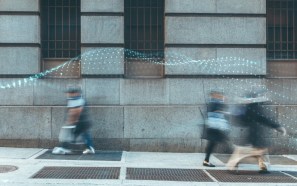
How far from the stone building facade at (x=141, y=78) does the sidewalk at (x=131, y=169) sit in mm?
615

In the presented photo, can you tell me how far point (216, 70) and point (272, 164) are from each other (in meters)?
3.43

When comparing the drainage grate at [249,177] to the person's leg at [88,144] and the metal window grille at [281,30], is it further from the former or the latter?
the metal window grille at [281,30]

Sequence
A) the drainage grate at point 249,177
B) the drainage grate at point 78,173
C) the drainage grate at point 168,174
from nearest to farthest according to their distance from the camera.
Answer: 1. the drainage grate at point 78,173
2. the drainage grate at point 168,174
3. the drainage grate at point 249,177

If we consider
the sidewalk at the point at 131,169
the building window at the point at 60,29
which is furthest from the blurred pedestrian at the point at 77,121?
the building window at the point at 60,29

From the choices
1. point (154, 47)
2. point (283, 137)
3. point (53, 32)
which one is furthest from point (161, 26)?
point (283, 137)

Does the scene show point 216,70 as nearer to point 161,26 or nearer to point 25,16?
point 161,26

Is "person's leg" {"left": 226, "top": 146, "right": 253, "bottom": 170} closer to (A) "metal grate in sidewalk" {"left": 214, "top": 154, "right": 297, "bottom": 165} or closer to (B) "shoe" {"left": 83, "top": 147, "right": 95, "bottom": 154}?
(A) "metal grate in sidewalk" {"left": 214, "top": 154, "right": 297, "bottom": 165}

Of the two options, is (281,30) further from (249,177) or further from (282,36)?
(249,177)

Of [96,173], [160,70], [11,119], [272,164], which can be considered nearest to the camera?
[96,173]

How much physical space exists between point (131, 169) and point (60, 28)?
18.9ft

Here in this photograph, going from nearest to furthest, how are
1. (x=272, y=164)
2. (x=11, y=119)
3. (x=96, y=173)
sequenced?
(x=96, y=173) → (x=272, y=164) → (x=11, y=119)

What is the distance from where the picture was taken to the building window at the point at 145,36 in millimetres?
14469

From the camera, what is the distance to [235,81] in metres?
14.2

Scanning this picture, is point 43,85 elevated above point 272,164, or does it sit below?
above
